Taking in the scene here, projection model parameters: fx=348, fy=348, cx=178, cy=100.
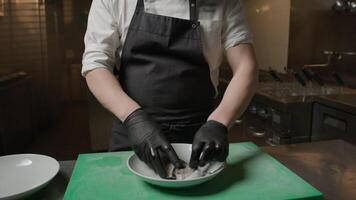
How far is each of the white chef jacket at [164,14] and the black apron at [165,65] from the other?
17 millimetres

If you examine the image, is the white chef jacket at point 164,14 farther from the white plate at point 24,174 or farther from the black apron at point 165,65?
the white plate at point 24,174

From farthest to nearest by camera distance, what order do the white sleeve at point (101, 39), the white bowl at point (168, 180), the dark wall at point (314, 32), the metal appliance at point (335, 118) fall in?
the dark wall at point (314, 32) < the metal appliance at point (335, 118) < the white sleeve at point (101, 39) < the white bowl at point (168, 180)

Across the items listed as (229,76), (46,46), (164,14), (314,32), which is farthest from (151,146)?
(46,46)

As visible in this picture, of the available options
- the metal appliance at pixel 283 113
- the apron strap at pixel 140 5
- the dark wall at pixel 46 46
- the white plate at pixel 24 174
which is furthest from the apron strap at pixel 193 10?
the dark wall at pixel 46 46

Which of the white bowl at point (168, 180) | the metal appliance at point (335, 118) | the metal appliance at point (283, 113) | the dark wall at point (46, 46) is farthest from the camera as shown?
the dark wall at point (46, 46)

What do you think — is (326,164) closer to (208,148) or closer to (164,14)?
(208,148)

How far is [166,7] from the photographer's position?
0.81m

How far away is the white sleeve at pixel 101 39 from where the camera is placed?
0.75 metres

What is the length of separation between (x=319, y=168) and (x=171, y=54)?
1.32 feet

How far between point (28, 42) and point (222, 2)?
6.24 feet

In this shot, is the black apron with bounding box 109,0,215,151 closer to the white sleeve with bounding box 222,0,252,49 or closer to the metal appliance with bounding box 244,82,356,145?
the white sleeve with bounding box 222,0,252,49

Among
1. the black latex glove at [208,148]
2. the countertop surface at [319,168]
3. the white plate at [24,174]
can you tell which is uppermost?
the black latex glove at [208,148]

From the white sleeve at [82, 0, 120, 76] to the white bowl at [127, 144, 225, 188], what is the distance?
23 centimetres

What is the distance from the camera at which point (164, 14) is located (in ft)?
2.66
